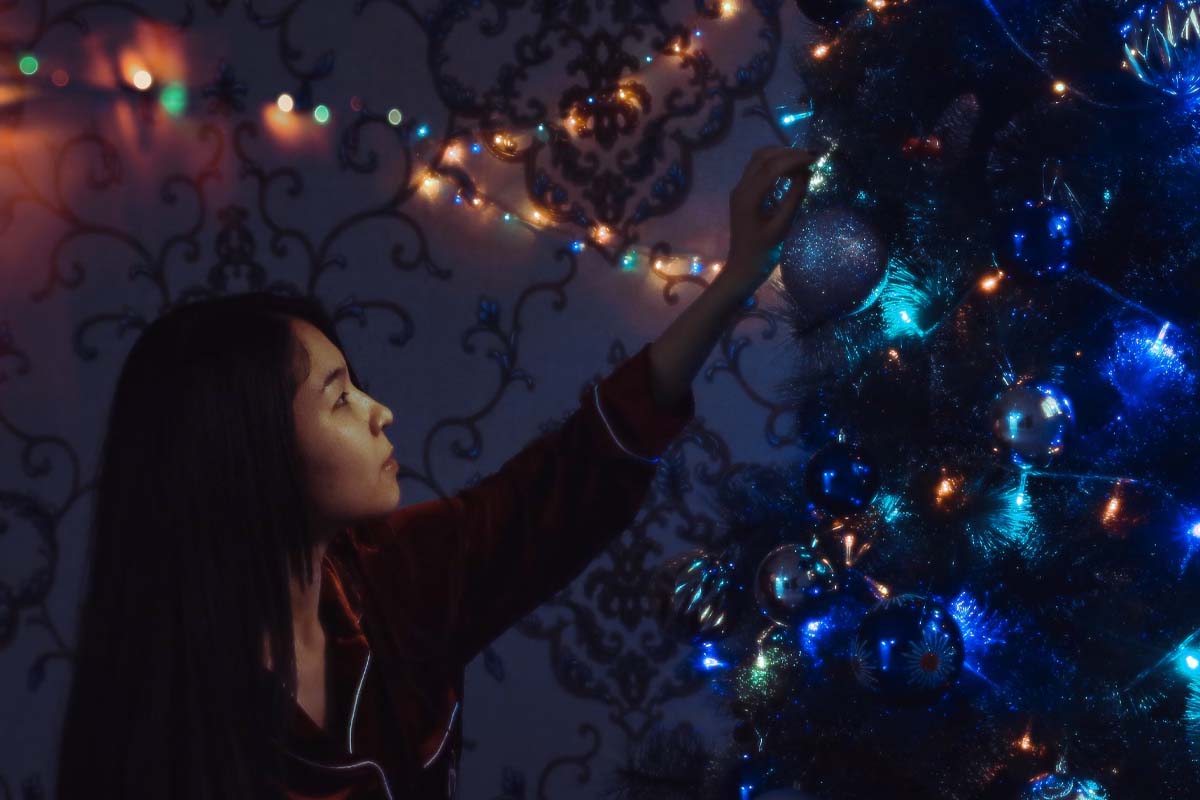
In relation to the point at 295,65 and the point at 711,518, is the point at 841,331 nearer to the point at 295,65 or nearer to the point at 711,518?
the point at 711,518

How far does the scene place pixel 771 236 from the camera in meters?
1.06

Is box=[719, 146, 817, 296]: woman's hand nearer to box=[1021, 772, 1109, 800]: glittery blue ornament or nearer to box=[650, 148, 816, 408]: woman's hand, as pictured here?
box=[650, 148, 816, 408]: woman's hand

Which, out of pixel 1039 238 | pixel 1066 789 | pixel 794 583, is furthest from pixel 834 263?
pixel 1066 789

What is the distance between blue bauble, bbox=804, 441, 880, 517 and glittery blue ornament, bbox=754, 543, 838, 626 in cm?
6

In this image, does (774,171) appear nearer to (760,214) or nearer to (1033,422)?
(760,214)

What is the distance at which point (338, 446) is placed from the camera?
1146 mm

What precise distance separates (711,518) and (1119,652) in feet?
3.17

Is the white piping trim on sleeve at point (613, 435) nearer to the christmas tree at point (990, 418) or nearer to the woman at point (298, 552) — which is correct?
the woman at point (298, 552)

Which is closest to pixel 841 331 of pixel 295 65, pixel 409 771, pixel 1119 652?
pixel 1119 652

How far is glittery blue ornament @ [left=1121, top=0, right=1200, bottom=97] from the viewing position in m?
0.86

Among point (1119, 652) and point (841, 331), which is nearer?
point (1119, 652)

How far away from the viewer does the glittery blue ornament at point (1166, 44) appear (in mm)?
862

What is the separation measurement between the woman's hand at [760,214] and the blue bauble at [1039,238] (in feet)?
0.63

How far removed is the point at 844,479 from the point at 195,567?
2.08 feet
